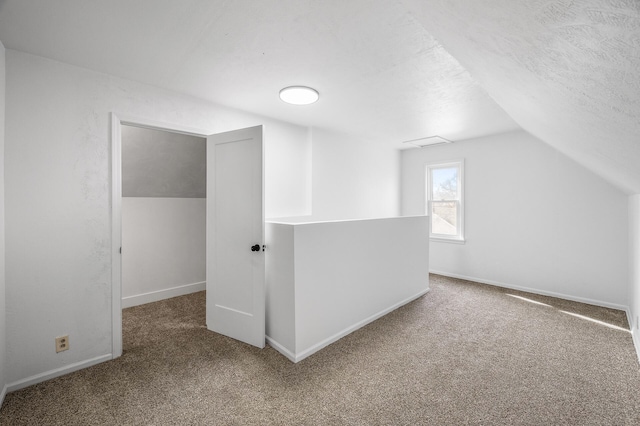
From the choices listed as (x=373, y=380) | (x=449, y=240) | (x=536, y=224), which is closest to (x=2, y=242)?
(x=373, y=380)

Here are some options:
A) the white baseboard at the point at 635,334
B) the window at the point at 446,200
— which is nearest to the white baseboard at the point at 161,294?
the window at the point at 446,200

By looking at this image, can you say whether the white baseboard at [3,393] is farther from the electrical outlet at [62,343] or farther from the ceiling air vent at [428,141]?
the ceiling air vent at [428,141]

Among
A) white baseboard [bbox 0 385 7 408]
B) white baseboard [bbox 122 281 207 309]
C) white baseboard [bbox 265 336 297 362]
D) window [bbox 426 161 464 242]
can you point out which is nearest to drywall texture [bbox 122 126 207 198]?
white baseboard [bbox 122 281 207 309]

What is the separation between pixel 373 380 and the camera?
212 centimetres

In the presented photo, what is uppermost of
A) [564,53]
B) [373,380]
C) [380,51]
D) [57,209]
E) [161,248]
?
[380,51]

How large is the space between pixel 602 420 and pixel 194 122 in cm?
390

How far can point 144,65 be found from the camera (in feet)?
7.47

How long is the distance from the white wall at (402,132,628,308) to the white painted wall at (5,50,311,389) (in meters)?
4.75

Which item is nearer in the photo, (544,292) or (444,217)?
(544,292)

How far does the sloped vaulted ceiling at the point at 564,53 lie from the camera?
0.64 metres

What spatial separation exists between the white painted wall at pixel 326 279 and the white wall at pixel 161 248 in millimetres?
2146

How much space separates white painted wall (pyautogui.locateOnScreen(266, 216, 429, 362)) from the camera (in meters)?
2.45

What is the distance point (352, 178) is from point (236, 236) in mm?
2639

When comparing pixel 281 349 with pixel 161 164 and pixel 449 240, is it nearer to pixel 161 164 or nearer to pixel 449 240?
pixel 161 164
